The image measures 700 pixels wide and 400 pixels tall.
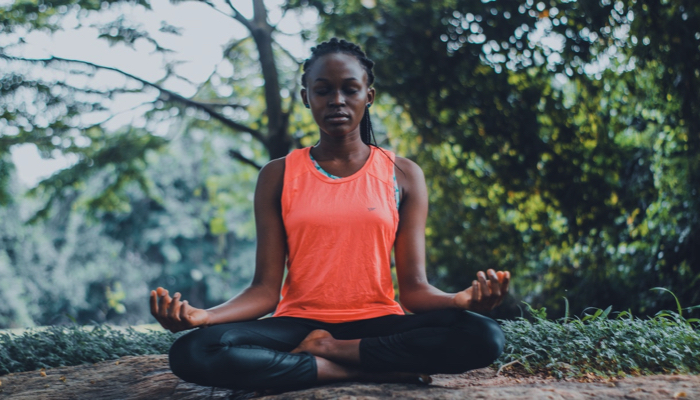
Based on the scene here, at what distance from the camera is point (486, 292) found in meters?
2.16

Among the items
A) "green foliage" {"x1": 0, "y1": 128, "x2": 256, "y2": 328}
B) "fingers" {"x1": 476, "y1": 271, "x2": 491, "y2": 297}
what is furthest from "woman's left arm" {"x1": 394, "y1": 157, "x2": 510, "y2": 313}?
"green foliage" {"x1": 0, "y1": 128, "x2": 256, "y2": 328}

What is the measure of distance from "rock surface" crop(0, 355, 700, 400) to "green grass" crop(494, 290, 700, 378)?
0.17m

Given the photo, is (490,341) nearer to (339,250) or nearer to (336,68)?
(339,250)

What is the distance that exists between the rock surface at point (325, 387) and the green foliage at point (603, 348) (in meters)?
0.17

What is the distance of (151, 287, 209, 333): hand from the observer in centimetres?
220

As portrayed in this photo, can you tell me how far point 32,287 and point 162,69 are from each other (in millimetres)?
13907

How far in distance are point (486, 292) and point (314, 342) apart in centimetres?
80

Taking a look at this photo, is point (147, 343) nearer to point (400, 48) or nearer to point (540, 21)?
point (400, 48)

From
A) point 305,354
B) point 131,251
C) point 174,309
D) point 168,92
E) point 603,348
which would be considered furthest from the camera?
point 131,251

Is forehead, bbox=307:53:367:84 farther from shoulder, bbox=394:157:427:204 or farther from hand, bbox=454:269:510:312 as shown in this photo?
hand, bbox=454:269:510:312

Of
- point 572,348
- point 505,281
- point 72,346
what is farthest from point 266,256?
point 72,346

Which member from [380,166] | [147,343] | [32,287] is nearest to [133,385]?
[147,343]

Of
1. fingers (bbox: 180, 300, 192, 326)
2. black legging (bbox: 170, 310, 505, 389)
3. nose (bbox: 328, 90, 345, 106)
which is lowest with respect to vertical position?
black legging (bbox: 170, 310, 505, 389)

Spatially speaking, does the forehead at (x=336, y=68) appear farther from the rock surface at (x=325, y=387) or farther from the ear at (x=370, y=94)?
the rock surface at (x=325, y=387)
